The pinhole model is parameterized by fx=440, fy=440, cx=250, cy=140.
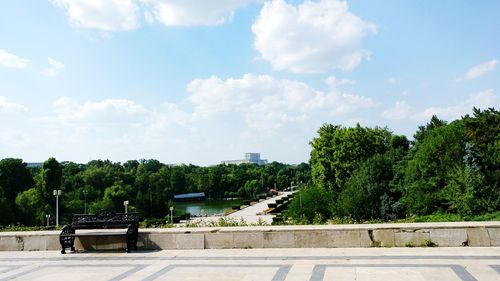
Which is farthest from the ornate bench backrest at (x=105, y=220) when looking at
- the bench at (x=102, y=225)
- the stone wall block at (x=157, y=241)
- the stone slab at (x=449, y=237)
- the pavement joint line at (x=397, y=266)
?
the stone slab at (x=449, y=237)

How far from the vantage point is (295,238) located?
10164mm

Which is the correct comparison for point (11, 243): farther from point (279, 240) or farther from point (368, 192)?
point (368, 192)

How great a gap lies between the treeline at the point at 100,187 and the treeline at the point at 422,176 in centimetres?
3307

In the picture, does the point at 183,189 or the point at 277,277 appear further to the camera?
the point at 183,189

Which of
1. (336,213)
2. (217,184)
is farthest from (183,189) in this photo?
(336,213)

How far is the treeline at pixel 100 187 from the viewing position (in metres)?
61.1

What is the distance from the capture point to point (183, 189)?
141 metres

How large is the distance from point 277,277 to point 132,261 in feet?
11.7

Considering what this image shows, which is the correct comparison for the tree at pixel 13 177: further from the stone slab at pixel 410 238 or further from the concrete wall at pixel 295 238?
the stone slab at pixel 410 238

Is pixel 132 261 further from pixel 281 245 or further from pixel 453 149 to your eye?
Result: pixel 453 149

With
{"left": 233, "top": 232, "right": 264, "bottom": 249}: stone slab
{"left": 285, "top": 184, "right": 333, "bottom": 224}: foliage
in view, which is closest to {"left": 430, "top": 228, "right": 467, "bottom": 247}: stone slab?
{"left": 233, "top": 232, "right": 264, "bottom": 249}: stone slab

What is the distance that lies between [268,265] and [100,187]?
317 feet

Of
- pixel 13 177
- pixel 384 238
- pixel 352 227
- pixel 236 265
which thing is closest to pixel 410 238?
pixel 384 238

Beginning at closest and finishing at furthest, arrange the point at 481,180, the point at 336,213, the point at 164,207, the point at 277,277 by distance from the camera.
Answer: the point at 277,277 < the point at 481,180 < the point at 336,213 < the point at 164,207
